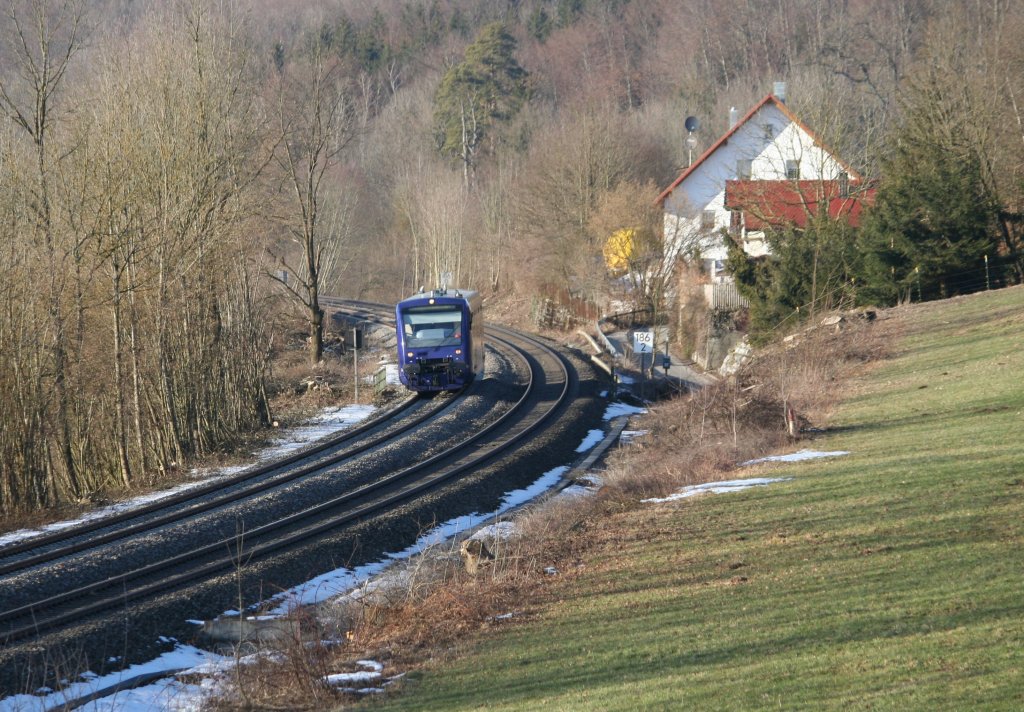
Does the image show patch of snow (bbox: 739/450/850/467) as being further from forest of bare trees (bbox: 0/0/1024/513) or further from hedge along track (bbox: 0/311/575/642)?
forest of bare trees (bbox: 0/0/1024/513)

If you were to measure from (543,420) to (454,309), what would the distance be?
489cm

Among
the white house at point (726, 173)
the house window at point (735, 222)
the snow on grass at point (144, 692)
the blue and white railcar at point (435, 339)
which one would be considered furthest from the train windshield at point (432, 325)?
the house window at point (735, 222)

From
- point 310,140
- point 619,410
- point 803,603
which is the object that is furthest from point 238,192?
point 803,603

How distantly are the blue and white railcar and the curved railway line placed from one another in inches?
62.3

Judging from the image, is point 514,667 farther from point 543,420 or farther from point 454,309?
point 454,309

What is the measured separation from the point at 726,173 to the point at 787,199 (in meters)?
11.5

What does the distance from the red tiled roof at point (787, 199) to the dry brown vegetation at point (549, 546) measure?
18.8 meters

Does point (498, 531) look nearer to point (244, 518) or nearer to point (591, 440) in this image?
point (244, 518)

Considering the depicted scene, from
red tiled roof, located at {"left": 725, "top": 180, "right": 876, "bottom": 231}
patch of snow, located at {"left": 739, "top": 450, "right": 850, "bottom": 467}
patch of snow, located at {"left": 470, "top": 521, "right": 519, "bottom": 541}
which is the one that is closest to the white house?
red tiled roof, located at {"left": 725, "top": 180, "right": 876, "bottom": 231}

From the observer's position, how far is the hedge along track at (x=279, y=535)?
41.7 ft

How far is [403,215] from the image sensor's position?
82500 millimetres

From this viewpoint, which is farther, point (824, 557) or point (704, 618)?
point (824, 557)

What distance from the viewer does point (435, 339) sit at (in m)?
31.6

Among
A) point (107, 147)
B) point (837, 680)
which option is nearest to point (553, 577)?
point (837, 680)
